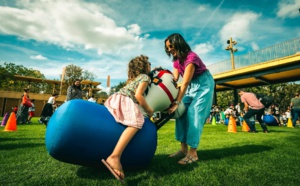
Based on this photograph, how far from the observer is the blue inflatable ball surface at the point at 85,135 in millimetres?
1763

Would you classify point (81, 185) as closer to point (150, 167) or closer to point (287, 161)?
point (150, 167)

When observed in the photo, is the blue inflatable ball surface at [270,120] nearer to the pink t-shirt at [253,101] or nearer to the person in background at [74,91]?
the pink t-shirt at [253,101]

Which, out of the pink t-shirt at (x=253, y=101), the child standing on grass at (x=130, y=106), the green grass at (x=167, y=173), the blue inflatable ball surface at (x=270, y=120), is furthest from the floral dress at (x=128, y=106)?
the blue inflatable ball surface at (x=270, y=120)

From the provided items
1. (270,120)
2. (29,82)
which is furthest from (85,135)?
(29,82)

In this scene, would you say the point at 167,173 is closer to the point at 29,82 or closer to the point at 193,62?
the point at 193,62

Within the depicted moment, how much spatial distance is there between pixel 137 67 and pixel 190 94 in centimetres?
113

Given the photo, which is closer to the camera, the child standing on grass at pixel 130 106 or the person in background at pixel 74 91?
the child standing on grass at pixel 130 106

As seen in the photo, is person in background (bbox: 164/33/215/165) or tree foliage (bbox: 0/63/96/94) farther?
tree foliage (bbox: 0/63/96/94)

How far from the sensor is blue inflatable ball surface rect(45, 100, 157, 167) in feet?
5.78

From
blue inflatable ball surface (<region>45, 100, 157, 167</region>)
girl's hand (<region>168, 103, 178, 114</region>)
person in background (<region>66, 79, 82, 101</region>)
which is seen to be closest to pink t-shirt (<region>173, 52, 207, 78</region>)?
girl's hand (<region>168, 103, 178, 114</region>)

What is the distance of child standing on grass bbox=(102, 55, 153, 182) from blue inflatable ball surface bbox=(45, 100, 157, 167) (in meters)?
0.07

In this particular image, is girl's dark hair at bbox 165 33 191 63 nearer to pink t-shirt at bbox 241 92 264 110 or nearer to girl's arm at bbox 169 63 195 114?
girl's arm at bbox 169 63 195 114

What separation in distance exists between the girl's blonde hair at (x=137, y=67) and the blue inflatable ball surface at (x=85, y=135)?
0.59m

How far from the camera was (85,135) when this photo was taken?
1.79m
